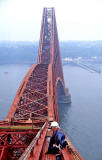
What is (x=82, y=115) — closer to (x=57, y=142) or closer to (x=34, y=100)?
(x=34, y=100)

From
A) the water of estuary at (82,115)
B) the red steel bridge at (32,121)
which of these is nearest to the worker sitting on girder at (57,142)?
the red steel bridge at (32,121)

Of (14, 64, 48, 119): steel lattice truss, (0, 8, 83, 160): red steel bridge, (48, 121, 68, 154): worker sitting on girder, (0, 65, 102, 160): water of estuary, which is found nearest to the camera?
(48, 121, 68, 154): worker sitting on girder

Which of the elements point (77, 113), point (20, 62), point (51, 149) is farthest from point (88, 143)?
point (20, 62)

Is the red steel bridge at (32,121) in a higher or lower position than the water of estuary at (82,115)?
higher

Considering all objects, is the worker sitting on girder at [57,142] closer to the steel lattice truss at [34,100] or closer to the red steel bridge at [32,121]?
the red steel bridge at [32,121]

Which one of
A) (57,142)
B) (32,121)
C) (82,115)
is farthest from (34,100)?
(82,115)

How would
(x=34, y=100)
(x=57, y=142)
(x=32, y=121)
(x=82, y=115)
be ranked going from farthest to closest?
(x=82, y=115) → (x=34, y=100) → (x=32, y=121) → (x=57, y=142)

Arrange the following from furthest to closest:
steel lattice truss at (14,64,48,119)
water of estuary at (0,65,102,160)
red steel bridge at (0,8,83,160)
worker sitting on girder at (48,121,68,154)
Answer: water of estuary at (0,65,102,160) < steel lattice truss at (14,64,48,119) < red steel bridge at (0,8,83,160) < worker sitting on girder at (48,121,68,154)

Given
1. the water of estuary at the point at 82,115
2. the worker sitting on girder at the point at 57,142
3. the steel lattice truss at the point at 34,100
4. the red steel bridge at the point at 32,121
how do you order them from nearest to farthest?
the worker sitting on girder at the point at 57,142 → the red steel bridge at the point at 32,121 → the steel lattice truss at the point at 34,100 → the water of estuary at the point at 82,115

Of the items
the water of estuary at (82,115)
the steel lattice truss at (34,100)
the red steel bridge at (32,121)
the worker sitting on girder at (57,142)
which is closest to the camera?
the worker sitting on girder at (57,142)

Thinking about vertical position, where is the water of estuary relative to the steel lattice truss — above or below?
below

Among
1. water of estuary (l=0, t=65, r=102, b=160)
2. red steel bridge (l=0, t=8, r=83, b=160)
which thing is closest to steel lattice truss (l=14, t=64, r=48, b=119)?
red steel bridge (l=0, t=8, r=83, b=160)

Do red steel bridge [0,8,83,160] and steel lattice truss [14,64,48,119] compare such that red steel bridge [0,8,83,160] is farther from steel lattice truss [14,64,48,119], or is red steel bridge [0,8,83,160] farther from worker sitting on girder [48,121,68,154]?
worker sitting on girder [48,121,68,154]
